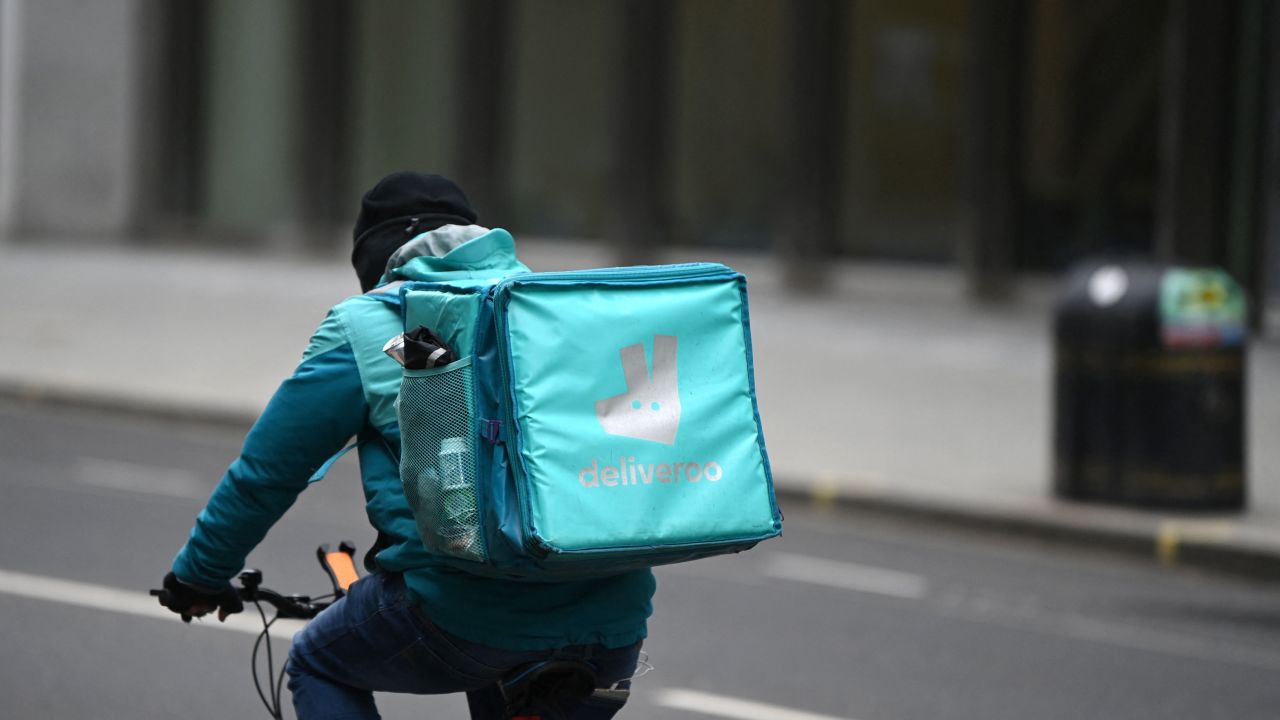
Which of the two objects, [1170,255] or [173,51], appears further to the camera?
[173,51]

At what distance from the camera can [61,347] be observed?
577 inches

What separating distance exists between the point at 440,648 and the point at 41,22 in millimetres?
21296

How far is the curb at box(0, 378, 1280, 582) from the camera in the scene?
29.7ft

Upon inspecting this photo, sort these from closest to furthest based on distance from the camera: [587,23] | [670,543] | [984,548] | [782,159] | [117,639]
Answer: [670,543] < [117,639] < [984,548] < [782,159] < [587,23]

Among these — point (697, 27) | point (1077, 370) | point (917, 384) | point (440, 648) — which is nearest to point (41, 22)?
point (697, 27)

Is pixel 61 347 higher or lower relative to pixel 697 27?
lower

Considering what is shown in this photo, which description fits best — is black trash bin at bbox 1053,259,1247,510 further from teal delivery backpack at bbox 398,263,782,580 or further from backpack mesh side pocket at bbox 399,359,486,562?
backpack mesh side pocket at bbox 399,359,486,562

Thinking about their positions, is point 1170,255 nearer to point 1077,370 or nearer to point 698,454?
point 1077,370

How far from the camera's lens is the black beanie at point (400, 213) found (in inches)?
133

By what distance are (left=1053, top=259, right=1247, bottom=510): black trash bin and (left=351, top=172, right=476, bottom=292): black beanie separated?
6883mm

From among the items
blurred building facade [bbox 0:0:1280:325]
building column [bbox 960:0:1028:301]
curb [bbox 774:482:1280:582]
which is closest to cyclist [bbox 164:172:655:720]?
curb [bbox 774:482:1280:582]

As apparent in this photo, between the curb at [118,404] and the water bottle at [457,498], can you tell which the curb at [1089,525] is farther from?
the water bottle at [457,498]

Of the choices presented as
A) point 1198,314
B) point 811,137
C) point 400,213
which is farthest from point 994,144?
point 400,213

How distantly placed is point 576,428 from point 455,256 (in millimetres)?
443
